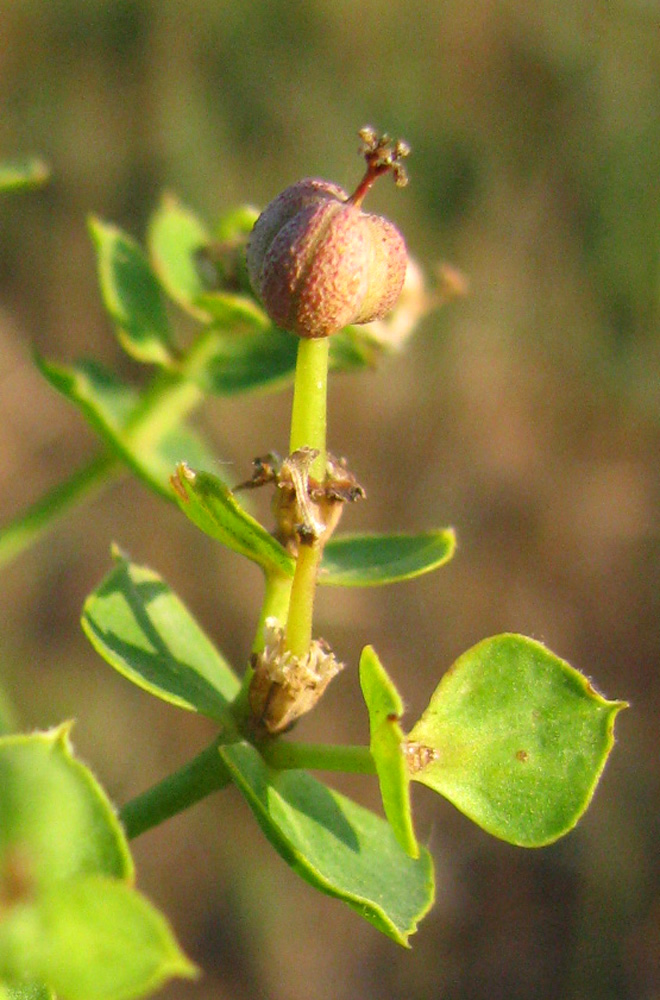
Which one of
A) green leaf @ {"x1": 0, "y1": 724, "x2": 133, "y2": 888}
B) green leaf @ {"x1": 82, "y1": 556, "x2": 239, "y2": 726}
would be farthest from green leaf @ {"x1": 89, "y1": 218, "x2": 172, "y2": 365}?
green leaf @ {"x1": 0, "y1": 724, "x2": 133, "y2": 888}

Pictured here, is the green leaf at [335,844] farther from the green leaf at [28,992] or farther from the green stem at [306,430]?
the green leaf at [28,992]

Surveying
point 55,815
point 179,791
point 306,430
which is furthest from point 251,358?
point 55,815

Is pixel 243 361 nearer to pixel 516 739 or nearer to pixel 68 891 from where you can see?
pixel 516 739

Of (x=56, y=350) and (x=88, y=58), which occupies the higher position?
(x=88, y=58)

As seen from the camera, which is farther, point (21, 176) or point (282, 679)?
point (21, 176)

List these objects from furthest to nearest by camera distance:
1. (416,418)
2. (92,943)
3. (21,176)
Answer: (416,418)
(21,176)
(92,943)

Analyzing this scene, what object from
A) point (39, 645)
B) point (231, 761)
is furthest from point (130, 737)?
point (231, 761)

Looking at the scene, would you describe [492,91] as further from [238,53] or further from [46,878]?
[46,878]

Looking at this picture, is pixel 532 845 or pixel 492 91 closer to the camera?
pixel 532 845
